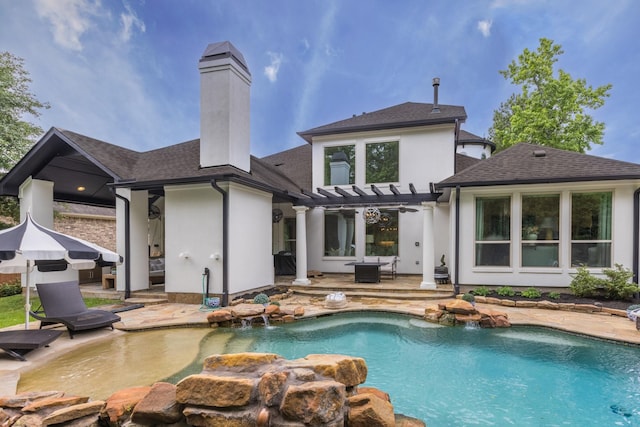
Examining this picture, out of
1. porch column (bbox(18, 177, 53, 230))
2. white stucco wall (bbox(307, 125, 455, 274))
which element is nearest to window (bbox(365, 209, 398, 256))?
white stucco wall (bbox(307, 125, 455, 274))

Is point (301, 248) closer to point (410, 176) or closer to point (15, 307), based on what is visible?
point (410, 176)

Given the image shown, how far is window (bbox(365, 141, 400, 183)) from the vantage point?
42.9ft

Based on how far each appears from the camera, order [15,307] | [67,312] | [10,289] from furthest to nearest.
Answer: [10,289]
[15,307]
[67,312]

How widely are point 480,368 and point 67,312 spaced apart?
7490 millimetres

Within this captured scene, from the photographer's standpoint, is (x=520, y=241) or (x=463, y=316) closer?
(x=463, y=316)

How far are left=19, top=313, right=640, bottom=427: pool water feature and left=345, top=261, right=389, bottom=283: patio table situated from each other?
3412 mm

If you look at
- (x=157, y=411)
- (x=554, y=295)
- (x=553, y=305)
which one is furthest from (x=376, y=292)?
(x=157, y=411)

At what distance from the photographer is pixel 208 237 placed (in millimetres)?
8859

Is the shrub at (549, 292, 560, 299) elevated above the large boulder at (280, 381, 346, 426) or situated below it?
below

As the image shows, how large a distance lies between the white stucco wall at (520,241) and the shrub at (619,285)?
0.58 metres

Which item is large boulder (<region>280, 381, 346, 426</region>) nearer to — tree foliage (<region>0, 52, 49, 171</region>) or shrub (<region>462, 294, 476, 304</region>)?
shrub (<region>462, 294, 476, 304</region>)

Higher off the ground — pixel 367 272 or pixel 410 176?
pixel 410 176

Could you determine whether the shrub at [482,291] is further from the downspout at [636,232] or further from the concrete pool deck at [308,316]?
the downspout at [636,232]

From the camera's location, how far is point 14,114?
13.5m
